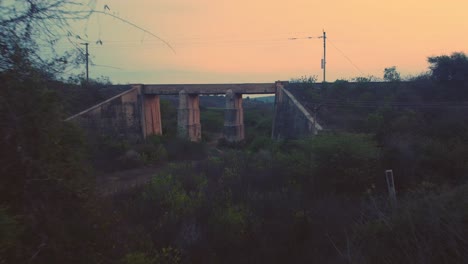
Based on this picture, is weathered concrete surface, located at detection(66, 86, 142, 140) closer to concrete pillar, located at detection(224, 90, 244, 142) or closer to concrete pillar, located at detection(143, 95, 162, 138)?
concrete pillar, located at detection(143, 95, 162, 138)

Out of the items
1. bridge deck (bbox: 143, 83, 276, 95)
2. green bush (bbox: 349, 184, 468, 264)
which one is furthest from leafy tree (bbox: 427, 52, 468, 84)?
green bush (bbox: 349, 184, 468, 264)

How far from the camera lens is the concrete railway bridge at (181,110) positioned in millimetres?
25906

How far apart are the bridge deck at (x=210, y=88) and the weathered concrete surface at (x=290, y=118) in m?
1.09

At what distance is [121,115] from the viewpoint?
27938 mm

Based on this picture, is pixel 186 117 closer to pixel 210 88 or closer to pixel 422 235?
pixel 210 88

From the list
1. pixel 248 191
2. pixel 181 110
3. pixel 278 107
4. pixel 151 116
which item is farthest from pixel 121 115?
pixel 248 191

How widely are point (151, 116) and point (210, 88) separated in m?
5.92

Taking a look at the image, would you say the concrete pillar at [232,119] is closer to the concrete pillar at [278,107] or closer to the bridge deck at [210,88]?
the bridge deck at [210,88]

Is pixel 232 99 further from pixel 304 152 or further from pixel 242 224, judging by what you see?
Answer: pixel 242 224

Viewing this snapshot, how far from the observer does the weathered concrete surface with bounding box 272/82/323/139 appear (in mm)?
18538

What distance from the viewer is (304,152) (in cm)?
1314

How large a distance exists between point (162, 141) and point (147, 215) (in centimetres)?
1777

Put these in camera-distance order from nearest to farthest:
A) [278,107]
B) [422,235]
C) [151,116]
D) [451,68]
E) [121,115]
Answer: [422,235] → [451,68] → [278,107] → [121,115] → [151,116]

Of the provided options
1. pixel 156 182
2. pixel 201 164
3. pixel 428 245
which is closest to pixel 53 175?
pixel 428 245
